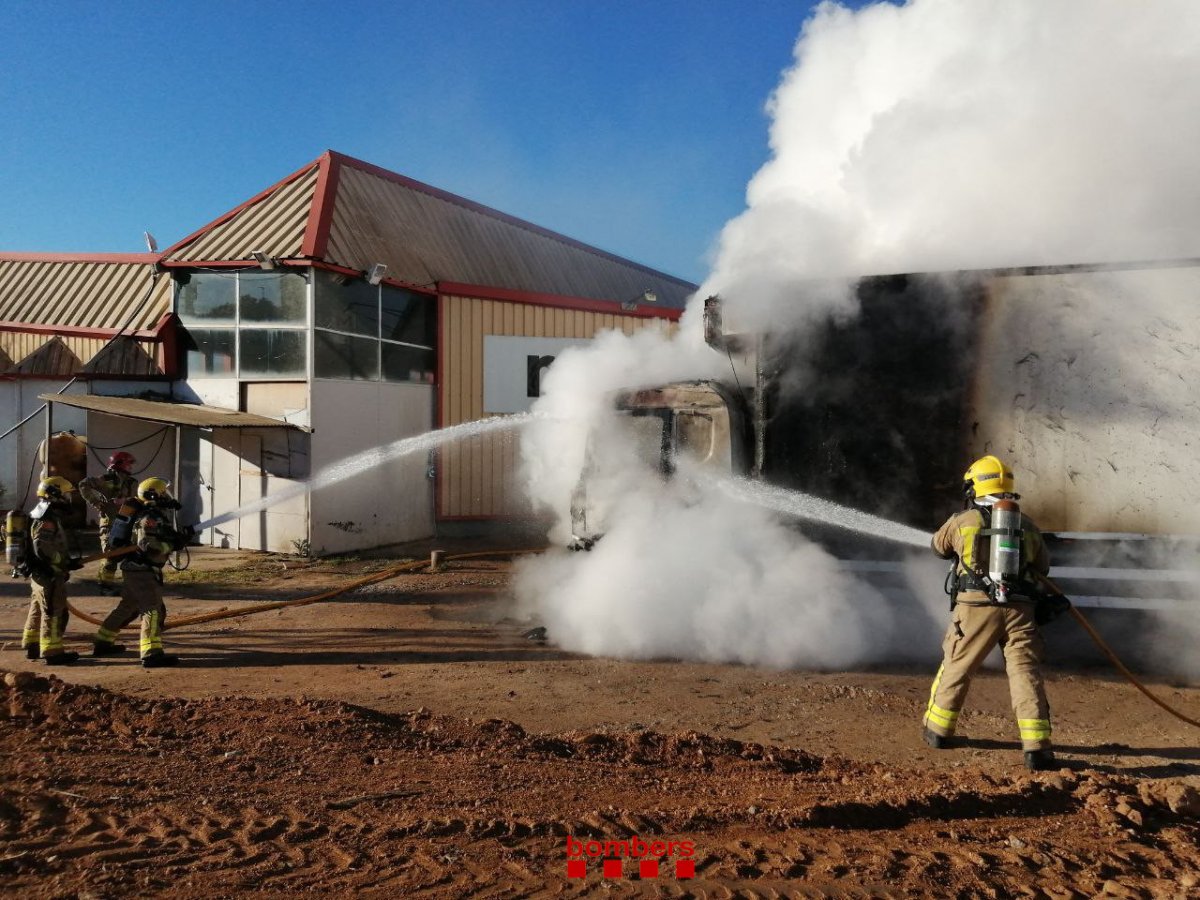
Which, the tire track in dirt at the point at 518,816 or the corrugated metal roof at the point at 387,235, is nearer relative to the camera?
the tire track in dirt at the point at 518,816

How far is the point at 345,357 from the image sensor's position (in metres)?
12.1

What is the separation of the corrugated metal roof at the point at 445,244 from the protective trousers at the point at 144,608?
6.49m

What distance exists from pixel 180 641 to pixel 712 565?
188 inches

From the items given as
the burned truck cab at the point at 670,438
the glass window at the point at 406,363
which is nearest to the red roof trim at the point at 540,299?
the glass window at the point at 406,363

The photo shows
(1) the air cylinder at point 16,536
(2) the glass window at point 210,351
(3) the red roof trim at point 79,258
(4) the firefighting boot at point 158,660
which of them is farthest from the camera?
(3) the red roof trim at point 79,258

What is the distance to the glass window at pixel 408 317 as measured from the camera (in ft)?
42.3

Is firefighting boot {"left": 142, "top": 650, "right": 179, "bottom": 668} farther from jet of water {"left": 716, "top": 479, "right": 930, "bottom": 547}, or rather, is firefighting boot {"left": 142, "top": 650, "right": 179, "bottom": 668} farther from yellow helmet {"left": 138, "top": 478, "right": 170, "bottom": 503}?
jet of water {"left": 716, "top": 479, "right": 930, "bottom": 547}

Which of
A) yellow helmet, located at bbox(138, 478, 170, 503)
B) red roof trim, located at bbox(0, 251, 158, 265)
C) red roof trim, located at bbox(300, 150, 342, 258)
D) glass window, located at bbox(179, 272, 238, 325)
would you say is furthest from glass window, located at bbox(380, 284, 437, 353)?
yellow helmet, located at bbox(138, 478, 170, 503)

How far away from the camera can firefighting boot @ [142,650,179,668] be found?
6242 millimetres

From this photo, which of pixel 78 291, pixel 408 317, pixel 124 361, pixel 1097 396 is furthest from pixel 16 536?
pixel 78 291

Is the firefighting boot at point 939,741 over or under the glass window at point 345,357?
under

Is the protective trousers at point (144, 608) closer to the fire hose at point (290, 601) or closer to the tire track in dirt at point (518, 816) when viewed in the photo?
the fire hose at point (290, 601)

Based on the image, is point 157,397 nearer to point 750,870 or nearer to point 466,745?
point 466,745

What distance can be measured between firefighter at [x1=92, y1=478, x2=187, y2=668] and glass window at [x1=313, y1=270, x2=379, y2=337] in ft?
18.2
